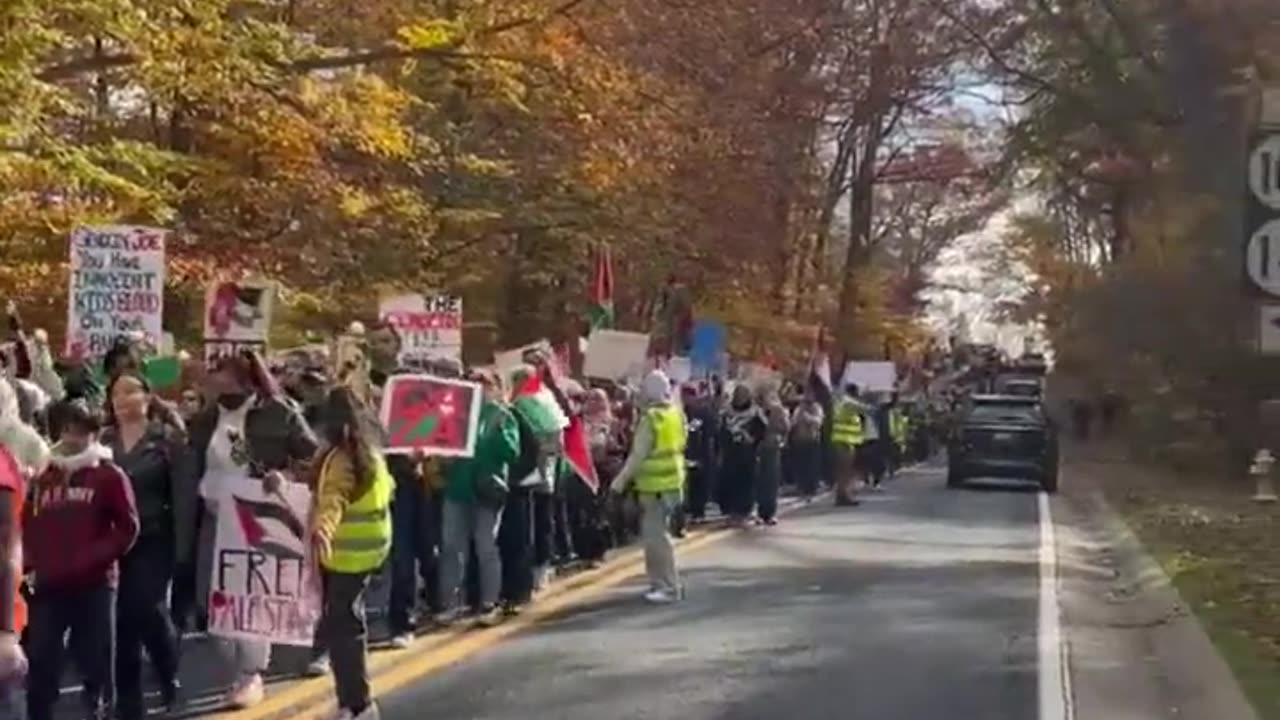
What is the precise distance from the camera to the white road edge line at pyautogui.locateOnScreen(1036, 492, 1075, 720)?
39.2 feet

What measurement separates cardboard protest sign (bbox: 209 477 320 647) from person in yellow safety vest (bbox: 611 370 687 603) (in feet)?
18.6

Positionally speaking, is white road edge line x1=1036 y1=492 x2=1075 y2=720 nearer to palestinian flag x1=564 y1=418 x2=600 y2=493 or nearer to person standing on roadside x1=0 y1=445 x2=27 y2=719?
palestinian flag x1=564 y1=418 x2=600 y2=493

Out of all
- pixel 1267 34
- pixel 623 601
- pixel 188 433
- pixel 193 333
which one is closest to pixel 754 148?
pixel 1267 34

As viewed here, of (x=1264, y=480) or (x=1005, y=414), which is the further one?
(x=1005, y=414)

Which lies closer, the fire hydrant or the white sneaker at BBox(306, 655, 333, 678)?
the white sneaker at BBox(306, 655, 333, 678)

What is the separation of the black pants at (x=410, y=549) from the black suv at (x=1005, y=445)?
23.8m

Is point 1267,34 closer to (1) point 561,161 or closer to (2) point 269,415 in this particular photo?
(1) point 561,161

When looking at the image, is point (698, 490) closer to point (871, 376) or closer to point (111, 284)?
point (111, 284)

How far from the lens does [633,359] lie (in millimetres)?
24500

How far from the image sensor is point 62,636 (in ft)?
31.4

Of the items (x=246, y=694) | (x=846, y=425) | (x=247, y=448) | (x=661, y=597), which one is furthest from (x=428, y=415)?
(x=846, y=425)

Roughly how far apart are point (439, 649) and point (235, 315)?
4.87 m

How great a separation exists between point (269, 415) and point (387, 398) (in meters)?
2.43

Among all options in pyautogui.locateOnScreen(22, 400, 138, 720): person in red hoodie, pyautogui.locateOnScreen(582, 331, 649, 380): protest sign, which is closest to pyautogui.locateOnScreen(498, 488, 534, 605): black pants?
pyautogui.locateOnScreen(22, 400, 138, 720): person in red hoodie
